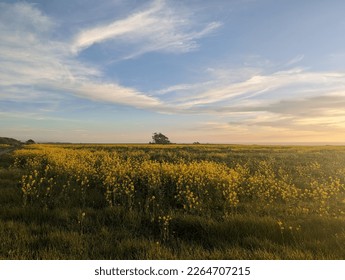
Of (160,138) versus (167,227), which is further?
(160,138)

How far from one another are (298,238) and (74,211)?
5.05 m

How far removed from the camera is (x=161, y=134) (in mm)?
119688

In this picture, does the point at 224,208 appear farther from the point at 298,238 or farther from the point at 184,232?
the point at 298,238

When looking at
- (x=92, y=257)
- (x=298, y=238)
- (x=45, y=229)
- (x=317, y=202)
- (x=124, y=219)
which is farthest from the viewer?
(x=317, y=202)

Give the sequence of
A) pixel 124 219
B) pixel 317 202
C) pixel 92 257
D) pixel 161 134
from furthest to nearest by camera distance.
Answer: pixel 161 134
pixel 317 202
pixel 124 219
pixel 92 257

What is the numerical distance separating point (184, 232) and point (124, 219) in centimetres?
146

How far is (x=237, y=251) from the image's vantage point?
4766 mm

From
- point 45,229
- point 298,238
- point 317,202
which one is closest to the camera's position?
point 298,238

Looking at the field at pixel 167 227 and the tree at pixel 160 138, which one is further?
the tree at pixel 160 138

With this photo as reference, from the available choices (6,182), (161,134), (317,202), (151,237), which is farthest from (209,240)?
(161,134)

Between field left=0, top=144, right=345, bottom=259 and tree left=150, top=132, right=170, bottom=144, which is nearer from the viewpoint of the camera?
field left=0, top=144, right=345, bottom=259

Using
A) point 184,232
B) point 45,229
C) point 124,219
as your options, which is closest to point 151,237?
point 184,232

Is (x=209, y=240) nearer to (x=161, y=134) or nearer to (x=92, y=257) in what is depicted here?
(x=92, y=257)

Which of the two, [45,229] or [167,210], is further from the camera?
[167,210]
